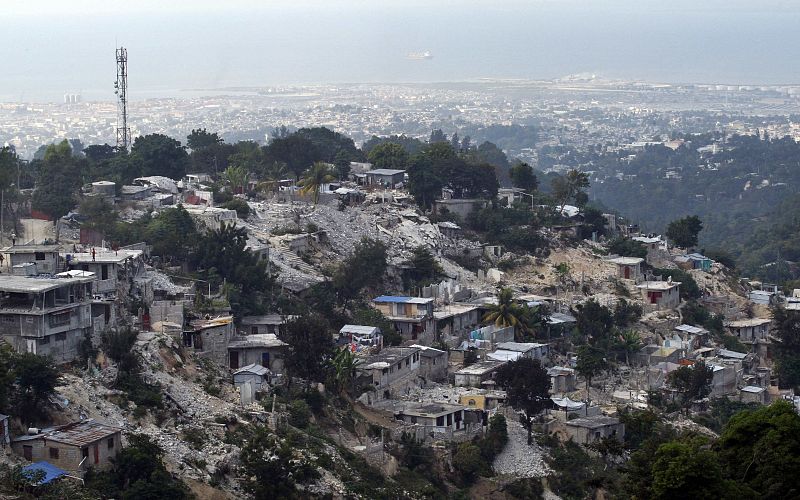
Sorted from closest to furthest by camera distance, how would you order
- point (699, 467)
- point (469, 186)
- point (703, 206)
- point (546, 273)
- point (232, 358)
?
1. point (699, 467)
2. point (232, 358)
3. point (546, 273)
4. point (469, 186)
5. point (703, 206)

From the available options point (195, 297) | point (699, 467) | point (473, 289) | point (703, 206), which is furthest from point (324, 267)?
point (703, 206)

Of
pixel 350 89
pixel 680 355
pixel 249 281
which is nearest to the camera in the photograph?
pixel 249 281

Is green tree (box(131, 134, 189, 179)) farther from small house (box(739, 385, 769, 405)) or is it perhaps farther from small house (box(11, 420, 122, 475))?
small house (box(11, 420, 122, 475))

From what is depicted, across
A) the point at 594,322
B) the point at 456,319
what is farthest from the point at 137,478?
the point at 594,322

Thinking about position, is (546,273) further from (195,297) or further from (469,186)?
(195,297)

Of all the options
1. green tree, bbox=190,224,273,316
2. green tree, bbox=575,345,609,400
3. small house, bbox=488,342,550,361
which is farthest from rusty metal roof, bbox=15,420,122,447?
green tree, bbox=575,345,609,400
